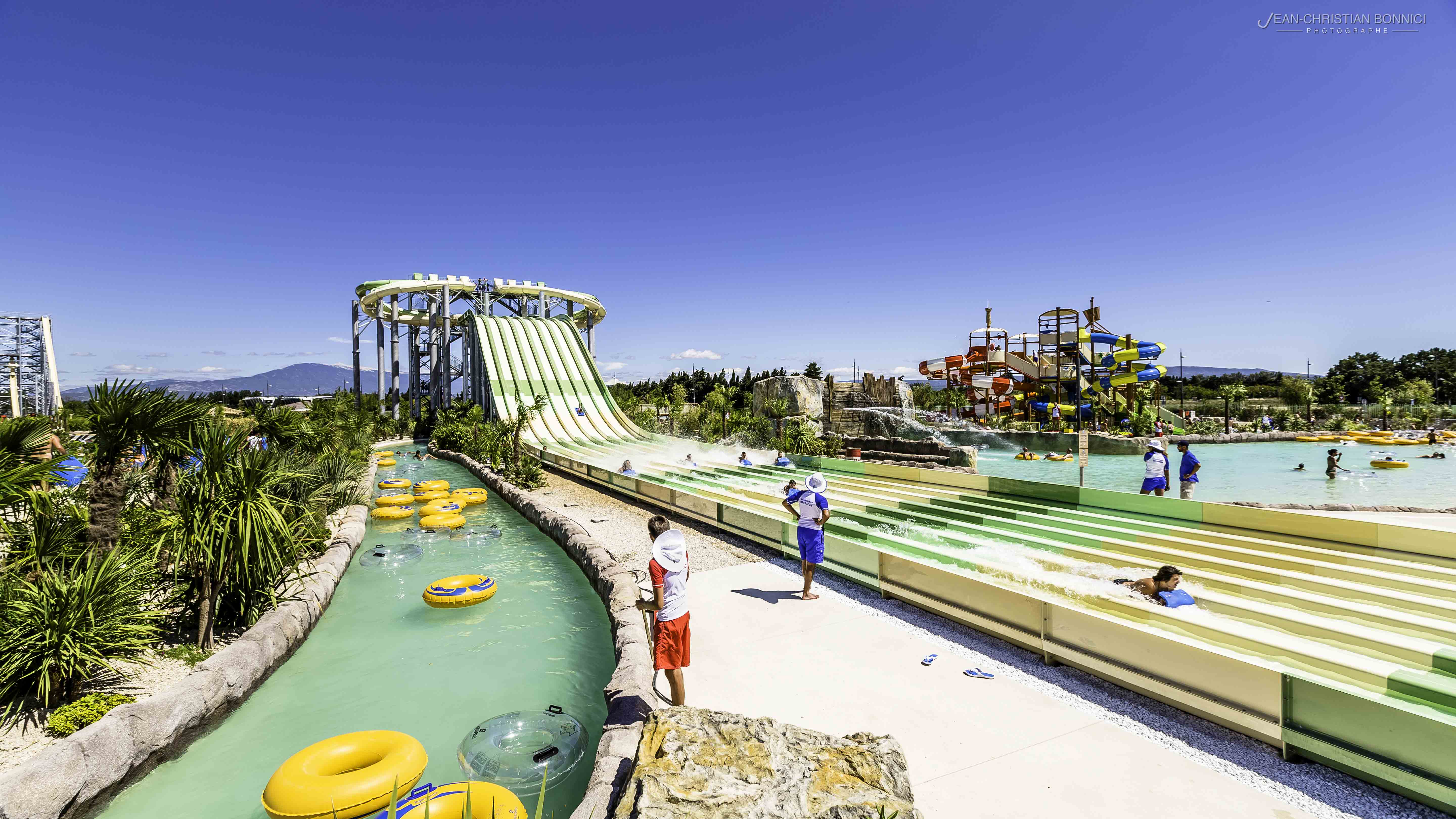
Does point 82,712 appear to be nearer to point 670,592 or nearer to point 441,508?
point 670,592

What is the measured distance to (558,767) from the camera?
12.9 feet

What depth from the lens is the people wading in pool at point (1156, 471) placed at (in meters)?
8.90

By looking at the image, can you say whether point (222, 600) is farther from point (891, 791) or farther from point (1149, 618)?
point (1149, 618)

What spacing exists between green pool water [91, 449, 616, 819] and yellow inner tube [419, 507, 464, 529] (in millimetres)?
2088

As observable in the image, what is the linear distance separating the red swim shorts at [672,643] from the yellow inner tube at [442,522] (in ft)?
27.2

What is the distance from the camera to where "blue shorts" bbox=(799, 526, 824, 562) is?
598 centimetres

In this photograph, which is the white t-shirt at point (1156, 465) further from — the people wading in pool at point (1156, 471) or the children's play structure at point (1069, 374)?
the children's play structure at point (1069, 374)

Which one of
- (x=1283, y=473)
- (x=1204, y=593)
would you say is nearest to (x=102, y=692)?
(x=1204, y=593)

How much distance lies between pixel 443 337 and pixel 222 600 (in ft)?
97.4

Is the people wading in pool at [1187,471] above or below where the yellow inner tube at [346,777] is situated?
above

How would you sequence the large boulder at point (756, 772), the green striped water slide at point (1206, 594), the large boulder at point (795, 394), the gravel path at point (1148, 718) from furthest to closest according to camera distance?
the large boulder at point (795, 394) → the green striped water slide at point (1206, 594) → the gravel path at point (1148, 718) → the large boulder at point (756, 772)

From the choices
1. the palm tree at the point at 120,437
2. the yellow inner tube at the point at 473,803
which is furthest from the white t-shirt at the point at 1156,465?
the palm tree at the point at 120,437

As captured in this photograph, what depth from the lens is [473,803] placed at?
3201 mm

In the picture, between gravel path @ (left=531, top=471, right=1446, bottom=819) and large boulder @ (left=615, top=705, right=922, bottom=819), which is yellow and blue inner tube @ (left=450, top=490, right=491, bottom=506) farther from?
large boulder @ (left=615, top=705, right=922, bottom=819)
